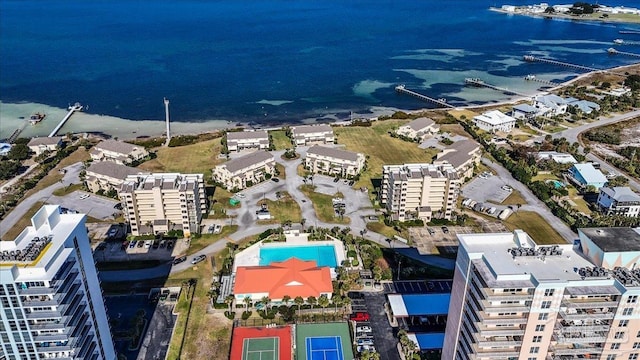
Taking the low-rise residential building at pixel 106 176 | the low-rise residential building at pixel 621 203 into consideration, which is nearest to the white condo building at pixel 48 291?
the low-rise residential building at pixel 106 176

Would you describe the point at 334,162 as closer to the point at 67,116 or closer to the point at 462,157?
the point at 462,157

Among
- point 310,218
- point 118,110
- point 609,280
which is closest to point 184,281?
point 310,218

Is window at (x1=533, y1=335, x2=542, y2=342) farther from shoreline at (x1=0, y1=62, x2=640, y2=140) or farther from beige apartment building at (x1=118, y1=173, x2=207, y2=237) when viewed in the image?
shoreline at (x1=0, y1=62, x2=640, y2=140)

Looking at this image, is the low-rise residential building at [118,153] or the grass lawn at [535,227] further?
the low-rise residential building at [118,153]

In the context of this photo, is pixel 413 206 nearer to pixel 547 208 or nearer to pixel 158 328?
pixel 547 208

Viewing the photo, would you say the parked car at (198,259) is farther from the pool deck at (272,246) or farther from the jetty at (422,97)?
the jetty at (422,97)

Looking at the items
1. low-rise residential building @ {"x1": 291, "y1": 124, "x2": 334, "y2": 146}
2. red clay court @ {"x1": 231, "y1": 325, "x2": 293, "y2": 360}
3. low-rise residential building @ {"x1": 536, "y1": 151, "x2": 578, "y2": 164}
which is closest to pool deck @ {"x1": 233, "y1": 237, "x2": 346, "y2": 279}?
red clay court @ {"x1": 231, "y1": 325, "x2": 293, "y2": 360}
